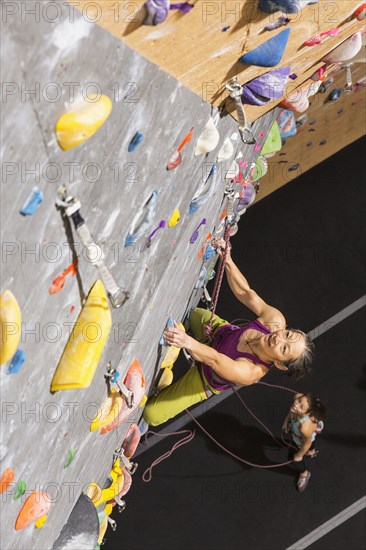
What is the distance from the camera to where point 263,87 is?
2340mm

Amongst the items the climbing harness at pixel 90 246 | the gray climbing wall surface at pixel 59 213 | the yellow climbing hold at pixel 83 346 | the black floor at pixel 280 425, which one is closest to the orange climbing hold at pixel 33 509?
the gray climbing wall surface at pixel 59 213

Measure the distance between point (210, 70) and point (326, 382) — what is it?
127 inches

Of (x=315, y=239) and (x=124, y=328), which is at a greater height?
(x=315, y=239)

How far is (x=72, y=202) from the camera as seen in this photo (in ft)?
4.66

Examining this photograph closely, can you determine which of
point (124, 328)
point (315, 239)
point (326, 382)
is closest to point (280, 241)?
point (315, 239)

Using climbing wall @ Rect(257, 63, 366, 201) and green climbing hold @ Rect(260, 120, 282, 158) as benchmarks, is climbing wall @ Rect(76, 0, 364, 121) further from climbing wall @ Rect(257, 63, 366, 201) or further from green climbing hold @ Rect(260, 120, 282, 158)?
climbing wall @ Rect(257, 63, 366, 201)

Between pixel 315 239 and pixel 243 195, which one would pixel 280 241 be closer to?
pixel 315 239

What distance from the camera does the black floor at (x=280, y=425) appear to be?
4.33 m

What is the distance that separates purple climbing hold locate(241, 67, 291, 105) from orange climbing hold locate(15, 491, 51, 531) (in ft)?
4.55

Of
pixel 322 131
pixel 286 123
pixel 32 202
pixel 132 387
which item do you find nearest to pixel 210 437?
pixel 286 123

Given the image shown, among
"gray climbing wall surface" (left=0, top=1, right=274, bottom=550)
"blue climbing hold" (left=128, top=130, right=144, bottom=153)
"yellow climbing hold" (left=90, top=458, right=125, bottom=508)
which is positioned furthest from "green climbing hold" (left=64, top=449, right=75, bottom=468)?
"blue climbing hold" (left=128, top=130, right=144, bottom=153)

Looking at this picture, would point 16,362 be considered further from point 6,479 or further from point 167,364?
point 167,364

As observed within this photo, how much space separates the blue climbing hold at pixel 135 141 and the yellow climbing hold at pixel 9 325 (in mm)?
472

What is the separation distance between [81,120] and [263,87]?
115 centimetres
